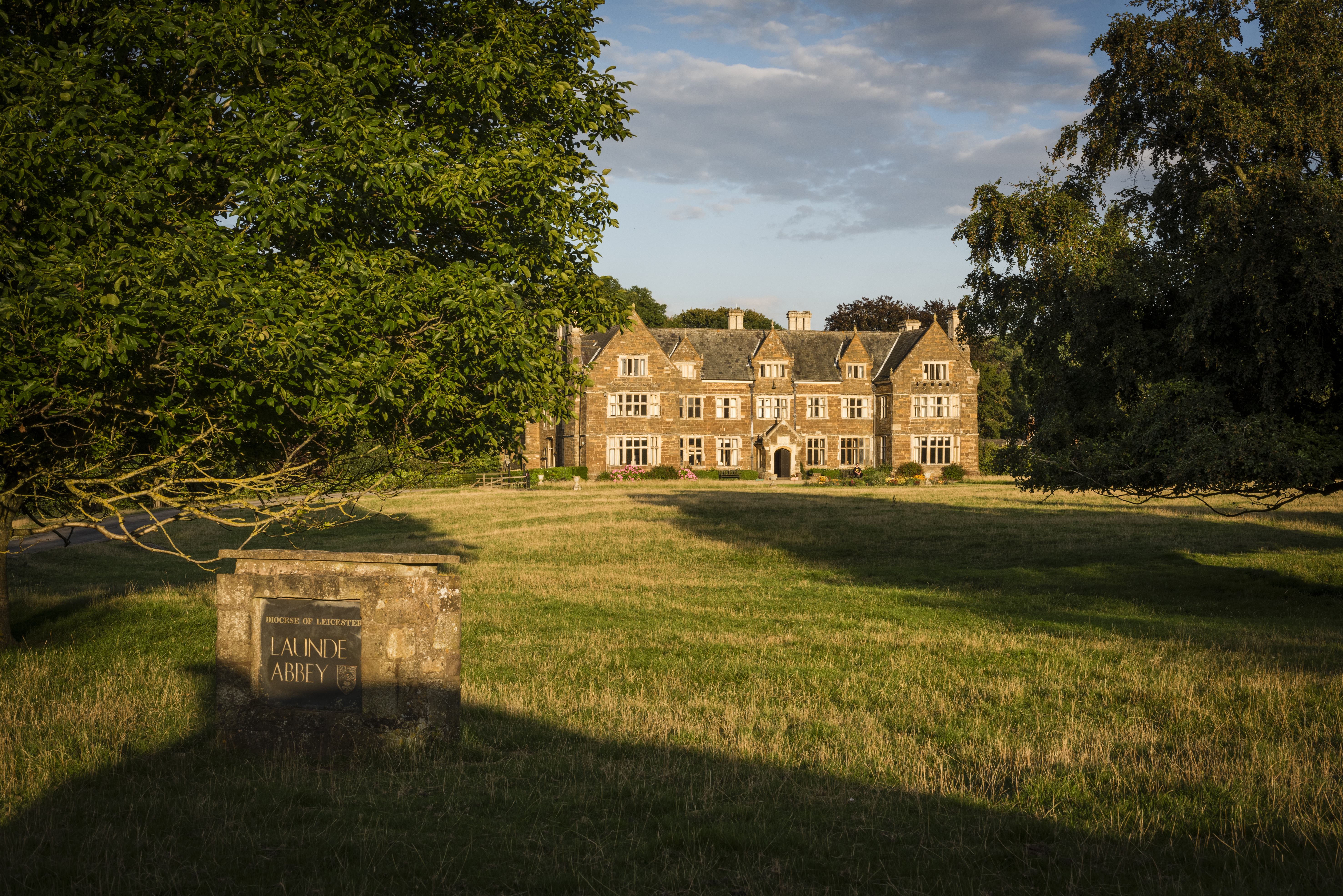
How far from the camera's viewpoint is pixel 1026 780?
673 centimetres

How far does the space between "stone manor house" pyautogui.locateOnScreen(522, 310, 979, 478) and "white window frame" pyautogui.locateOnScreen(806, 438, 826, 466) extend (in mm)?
73

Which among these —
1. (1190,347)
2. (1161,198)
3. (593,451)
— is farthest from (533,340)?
(593,451)

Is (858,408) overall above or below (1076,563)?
above

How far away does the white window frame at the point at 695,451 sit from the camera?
64000 mm

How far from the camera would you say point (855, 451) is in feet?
218

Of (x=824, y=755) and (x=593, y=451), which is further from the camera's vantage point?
(x=593, y=451)

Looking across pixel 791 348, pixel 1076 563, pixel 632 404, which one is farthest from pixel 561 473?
pixel 1076 563

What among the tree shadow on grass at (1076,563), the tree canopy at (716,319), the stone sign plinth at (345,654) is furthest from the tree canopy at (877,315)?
the stone sign plinth at (345,654)

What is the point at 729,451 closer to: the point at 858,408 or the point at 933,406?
the point at 858,408

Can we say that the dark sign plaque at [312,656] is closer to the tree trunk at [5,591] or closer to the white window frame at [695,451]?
the tree trunk at [5,591]

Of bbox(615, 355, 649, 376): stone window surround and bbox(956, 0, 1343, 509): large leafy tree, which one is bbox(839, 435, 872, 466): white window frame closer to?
bbox(615, 355, 649, 376): stone window surround

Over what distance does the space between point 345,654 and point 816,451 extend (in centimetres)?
5974

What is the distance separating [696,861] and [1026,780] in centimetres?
284

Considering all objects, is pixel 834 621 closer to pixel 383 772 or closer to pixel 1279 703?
pixel 1279 703
